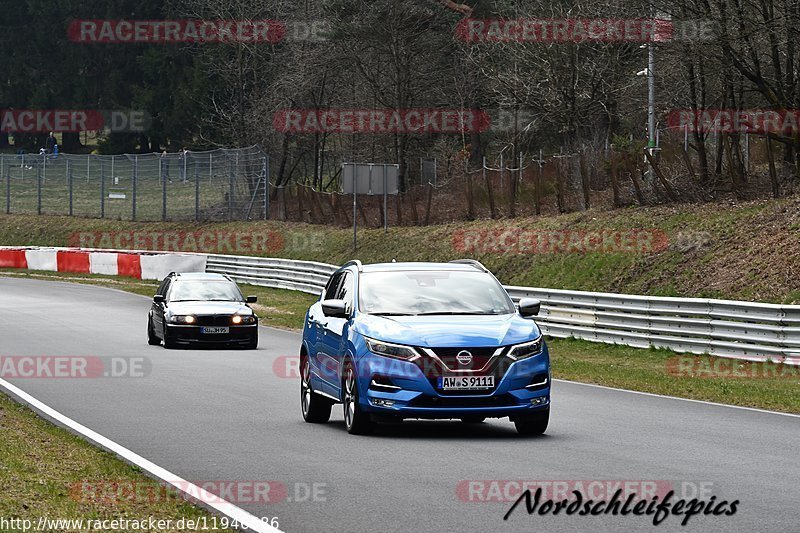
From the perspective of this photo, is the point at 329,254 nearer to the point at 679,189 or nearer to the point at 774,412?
the point at 679,189

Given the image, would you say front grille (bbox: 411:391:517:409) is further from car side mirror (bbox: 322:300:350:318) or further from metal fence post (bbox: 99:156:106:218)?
metal fence post (bbox: 99:156:106:218)

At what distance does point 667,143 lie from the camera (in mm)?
37781

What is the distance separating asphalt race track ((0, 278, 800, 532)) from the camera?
9117 mm

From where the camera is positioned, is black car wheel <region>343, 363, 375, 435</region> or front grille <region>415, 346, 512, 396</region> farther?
black car wheel <region>343, 363, 375, 435</region>

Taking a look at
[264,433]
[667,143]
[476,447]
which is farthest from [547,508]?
[667,143]

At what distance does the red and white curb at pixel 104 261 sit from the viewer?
50156mm

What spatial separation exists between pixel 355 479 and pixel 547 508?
1850 millimetres
